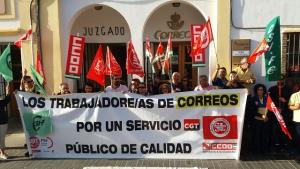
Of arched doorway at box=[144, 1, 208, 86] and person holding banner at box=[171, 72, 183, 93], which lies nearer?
person holding banner at box=[171, 72, 183, 93]

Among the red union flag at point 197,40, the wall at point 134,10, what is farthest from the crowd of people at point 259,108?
the wall at point 134,10

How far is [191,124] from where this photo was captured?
7.22 metres

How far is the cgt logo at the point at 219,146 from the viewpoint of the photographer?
718cm

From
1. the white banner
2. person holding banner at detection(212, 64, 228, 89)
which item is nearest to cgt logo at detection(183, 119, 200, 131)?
→ the white banner

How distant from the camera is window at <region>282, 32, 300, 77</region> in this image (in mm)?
9500

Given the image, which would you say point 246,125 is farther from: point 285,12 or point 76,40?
point 76,40

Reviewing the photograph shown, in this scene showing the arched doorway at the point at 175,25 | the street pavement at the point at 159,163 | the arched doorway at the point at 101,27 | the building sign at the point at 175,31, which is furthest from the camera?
the arched doorway at the point at 101,27

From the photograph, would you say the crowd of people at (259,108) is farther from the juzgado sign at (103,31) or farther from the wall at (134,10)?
the juzgado sign at (103,31)

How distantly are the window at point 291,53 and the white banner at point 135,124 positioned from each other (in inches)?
128

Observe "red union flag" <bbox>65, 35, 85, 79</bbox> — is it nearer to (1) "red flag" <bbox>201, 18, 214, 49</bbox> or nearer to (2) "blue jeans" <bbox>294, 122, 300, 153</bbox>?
(1) "red flag" <bbox>201, 18, 214, 49</bbox>

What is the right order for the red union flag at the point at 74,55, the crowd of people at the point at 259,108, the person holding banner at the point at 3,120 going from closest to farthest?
the crowd of people at the point at 259,108, the person holding banner at the point at 3,120, the red union flag at the point at 74,55

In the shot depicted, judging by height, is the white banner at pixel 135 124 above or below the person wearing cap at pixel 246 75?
below

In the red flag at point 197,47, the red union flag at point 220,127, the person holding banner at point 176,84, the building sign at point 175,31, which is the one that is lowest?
the red union flag at point 220,127

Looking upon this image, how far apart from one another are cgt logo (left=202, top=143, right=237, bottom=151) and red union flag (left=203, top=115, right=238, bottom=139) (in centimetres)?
15
